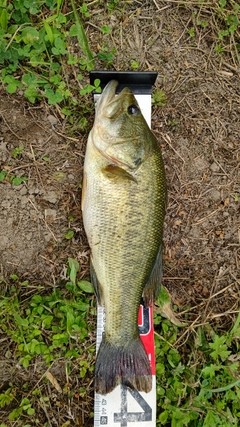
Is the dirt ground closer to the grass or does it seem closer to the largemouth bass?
the grass

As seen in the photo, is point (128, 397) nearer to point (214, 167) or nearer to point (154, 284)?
point (154, 284)

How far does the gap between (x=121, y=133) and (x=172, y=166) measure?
0.74 metres

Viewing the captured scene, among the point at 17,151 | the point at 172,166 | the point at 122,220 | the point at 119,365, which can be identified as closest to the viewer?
the point at 122,220

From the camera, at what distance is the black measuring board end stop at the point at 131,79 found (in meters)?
2.93

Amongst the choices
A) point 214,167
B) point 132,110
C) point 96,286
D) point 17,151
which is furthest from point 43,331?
point 214,167

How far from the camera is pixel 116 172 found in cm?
253

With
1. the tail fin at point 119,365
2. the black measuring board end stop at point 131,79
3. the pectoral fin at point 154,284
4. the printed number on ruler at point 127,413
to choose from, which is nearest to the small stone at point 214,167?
the black measuring board end stop at point 131,79

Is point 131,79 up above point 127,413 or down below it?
above

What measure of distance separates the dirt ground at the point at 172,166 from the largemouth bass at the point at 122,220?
42 centimetres

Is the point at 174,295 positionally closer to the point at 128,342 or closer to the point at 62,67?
the point at 128,342

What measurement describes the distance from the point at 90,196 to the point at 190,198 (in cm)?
93

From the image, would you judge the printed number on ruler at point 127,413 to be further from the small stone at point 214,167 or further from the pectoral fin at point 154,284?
the small stone at point 214,167

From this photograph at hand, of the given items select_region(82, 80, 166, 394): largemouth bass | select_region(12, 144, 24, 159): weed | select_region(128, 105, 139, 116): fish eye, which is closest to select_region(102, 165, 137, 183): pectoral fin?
select_region(82, 80, 166, 394): largemouth bass

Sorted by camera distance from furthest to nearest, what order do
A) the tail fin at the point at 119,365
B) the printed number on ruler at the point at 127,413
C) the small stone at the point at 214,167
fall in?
the small stone at the point at 214,167 → the printed number on ruler at the point at 127,413 → the tail fin at the point at 119,365
